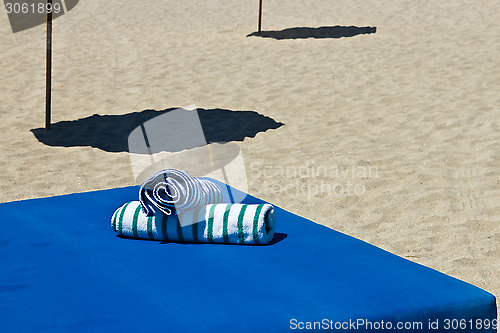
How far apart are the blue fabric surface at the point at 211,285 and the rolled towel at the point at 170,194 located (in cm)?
17

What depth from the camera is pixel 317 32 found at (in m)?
11.7

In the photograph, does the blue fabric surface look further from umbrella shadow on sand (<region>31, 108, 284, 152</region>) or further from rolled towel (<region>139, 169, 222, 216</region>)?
umbrella shadow on sand (<region>31, 108, 284, 152</region>)

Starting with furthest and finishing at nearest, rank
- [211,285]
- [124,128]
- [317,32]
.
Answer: [317,32] → [124,128] → [211,285]

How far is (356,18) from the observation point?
43.4 feet

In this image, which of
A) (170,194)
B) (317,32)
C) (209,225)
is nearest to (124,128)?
(170,194)

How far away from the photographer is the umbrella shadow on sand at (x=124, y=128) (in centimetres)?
621

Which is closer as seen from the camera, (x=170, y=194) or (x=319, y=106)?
(x=170, y=194)

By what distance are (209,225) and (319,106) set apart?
4456 millimetres

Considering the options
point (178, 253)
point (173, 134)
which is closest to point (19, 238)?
point (178, 253)

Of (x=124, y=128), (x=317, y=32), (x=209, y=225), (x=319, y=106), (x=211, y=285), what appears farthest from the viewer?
(x=317, y=32)

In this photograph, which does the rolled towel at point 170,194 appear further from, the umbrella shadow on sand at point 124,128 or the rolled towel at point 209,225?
the umbrella shadow on sand at point 124,128

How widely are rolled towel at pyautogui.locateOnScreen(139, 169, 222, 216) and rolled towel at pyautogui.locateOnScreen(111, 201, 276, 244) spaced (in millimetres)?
33

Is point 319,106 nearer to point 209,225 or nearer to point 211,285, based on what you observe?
point 209,225

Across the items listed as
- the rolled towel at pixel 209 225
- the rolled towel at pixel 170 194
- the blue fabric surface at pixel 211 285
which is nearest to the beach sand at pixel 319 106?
the blue fabric surface at pixel 211 285
